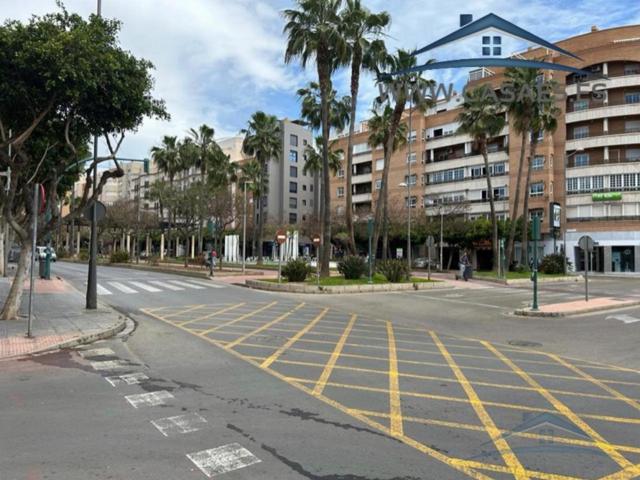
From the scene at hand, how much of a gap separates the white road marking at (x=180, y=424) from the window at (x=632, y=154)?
184 ft

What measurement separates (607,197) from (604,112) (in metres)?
8.54

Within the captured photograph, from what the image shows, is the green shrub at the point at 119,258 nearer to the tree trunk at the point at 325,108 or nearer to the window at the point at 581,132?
the tree trunk at the point at 325,108

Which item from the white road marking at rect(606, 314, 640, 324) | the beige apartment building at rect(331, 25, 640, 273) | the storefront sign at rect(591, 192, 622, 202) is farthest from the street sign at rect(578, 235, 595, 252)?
the storefront sign at rect(591, 192, 622, 202)

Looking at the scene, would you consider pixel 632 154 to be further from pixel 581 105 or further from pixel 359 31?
pixel 359 31

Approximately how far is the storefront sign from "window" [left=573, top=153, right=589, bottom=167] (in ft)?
11.8

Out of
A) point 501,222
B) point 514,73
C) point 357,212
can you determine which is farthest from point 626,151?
point 357,212

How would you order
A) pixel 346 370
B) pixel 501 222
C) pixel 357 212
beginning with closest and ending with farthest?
pixel 346 370 < pixel 501 222 < pixel 357 212

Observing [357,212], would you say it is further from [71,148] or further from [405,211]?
[71,148]

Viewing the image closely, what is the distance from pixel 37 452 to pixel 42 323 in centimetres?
821

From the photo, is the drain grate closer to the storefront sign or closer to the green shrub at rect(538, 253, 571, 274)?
the green shrub at rect(538, 253, 571, 274)

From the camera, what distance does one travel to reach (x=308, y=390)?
6695 millimetres

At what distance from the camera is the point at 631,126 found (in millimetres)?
51406

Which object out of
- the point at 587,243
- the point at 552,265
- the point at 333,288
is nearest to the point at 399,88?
the point at 333,288

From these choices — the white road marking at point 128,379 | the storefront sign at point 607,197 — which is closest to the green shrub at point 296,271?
the white road marking at point 128,379
